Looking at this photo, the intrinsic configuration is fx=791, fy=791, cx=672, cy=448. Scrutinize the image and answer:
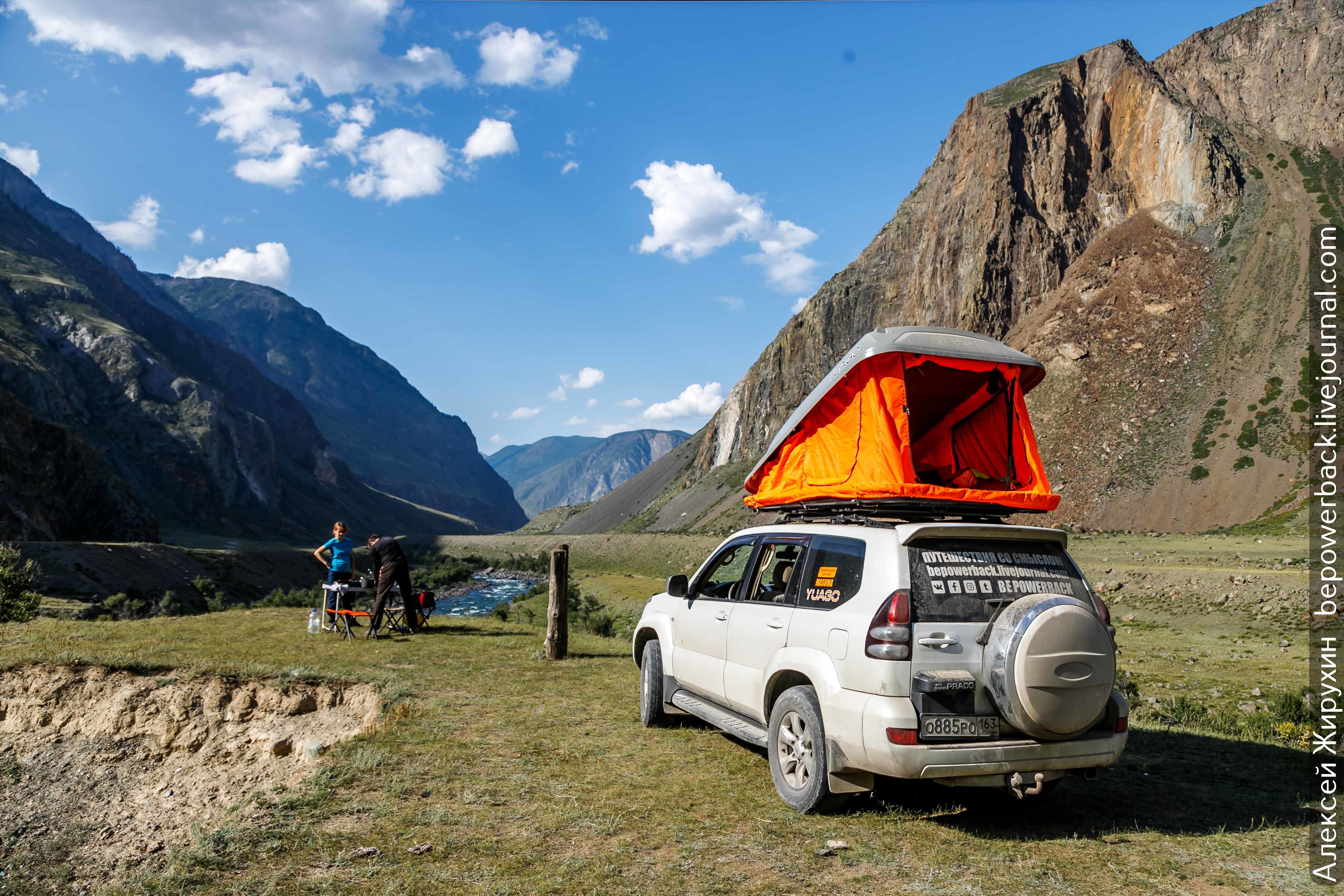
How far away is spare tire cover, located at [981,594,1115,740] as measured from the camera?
5.39 metres

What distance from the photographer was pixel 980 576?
5.84 metres

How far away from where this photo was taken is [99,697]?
33.4ft

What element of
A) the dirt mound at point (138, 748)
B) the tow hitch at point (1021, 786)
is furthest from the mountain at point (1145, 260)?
the dirt mound at point (138, 748)

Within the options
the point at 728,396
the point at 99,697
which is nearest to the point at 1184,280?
the point at 728,396

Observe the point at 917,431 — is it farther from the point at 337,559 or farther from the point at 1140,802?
the point at 337,559

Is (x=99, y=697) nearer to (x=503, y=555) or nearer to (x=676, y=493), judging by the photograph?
(x=503, y=555)

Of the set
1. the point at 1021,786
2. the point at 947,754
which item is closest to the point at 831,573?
the point at 947,754

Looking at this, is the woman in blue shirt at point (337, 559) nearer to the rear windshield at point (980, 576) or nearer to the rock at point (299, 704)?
the rock at point (299, 704)

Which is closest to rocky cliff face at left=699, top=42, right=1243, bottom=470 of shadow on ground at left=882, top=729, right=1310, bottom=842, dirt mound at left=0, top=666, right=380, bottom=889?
shadow on ground at left=882, top=729, right=1310, bottom=842

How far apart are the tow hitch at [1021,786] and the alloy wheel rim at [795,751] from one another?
139 centimetres

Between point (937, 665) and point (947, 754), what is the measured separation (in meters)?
0.58

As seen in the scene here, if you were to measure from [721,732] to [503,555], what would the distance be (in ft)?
302

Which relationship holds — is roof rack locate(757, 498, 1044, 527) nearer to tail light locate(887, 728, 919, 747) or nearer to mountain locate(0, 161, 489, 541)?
tail light locate(887, 728, 919, 747)

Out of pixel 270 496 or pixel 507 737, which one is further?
pixel 270 496
